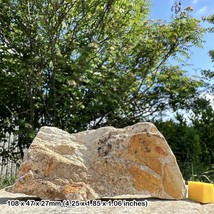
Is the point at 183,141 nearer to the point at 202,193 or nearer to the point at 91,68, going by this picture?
the point at 91,68

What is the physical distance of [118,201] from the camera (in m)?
2.80

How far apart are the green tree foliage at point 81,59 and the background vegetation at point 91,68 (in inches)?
0.6

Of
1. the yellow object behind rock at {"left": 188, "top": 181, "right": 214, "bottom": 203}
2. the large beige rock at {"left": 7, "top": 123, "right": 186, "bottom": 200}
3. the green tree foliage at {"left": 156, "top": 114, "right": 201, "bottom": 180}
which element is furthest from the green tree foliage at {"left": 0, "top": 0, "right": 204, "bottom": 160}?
the yellow object behind rock at {"left": 188, "top": 181, "right": 214, "bottom": 203}

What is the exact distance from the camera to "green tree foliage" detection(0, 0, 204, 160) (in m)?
4.95

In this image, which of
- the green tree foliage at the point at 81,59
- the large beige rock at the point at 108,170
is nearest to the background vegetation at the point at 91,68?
the green tree foliage at the point at 81,59

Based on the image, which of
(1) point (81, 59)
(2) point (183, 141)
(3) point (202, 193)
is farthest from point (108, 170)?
(2) point (183, 141)

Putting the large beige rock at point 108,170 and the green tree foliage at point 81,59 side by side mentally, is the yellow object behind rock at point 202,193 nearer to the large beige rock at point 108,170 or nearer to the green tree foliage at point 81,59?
the large beige rock at point 108,170

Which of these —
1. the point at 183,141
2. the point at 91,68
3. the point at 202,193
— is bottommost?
the point at 202,193

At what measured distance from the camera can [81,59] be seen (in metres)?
4.83

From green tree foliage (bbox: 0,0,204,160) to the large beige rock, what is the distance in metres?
1.91

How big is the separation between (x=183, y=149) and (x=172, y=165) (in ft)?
10.2

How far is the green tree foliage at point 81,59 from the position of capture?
495 cm

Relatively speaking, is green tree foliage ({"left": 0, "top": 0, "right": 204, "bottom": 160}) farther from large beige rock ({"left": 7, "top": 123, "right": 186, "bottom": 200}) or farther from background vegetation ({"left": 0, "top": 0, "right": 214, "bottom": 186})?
large beige rock ({"left": 7, "top": 123, "right": 186, "bottom": 200})

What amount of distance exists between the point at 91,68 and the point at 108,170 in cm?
226
